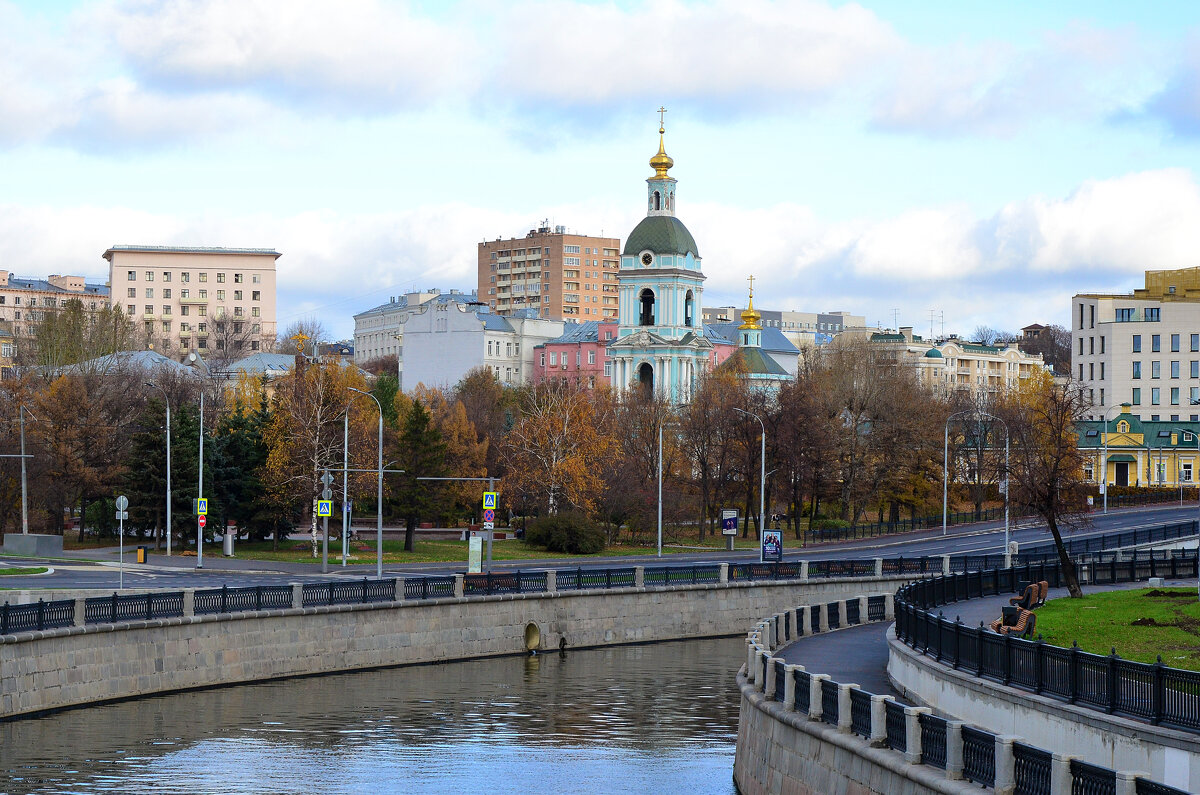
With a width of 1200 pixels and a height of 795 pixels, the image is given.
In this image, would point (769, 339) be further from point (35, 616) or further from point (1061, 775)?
point (1061, 775)

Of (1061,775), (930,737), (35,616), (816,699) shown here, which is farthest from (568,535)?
(1061,775)

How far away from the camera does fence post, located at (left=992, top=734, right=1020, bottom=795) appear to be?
58.1ft

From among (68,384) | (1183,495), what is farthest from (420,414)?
(1183,495)

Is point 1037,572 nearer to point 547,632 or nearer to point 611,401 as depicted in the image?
point 547,632

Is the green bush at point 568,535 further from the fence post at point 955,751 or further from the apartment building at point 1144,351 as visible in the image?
the apartment building at point 1144,351

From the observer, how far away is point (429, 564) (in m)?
66.1

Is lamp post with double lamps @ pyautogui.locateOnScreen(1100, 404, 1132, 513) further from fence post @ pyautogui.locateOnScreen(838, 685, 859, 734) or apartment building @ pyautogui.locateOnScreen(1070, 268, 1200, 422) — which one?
fence post @ pyautogui.locateOnScreen(838, 685, 859, 734)

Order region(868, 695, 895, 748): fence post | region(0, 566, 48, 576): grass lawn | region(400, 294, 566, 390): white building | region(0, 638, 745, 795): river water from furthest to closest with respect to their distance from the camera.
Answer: region(400, 294, 566, 390): white building
region(0, 566, 48, 576): grass lawn
region(0, 638, 745, 795): river water
region(868, 695, 895, 748): fence post

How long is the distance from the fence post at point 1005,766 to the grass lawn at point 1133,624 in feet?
31.2

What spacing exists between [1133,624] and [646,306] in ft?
374

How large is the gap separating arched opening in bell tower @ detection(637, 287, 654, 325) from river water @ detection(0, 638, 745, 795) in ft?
329

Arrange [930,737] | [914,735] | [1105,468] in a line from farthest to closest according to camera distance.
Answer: [1105,468] → [914,735] → [930,737]

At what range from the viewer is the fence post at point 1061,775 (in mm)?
16570

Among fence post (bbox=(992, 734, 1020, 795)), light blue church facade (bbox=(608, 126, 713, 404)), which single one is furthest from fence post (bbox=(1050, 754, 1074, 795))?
light blue church facade (bbox=(608, 126, 713, 404))
